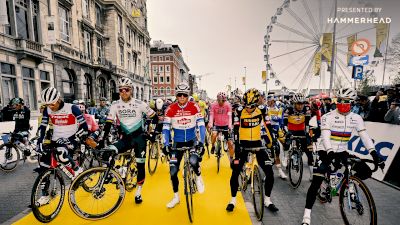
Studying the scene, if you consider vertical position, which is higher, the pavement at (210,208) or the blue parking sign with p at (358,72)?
the blue parking sign with p at (358,72)

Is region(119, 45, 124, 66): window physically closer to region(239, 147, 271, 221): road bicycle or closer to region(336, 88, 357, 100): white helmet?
region(239, 147, 271, 221): road bicycle

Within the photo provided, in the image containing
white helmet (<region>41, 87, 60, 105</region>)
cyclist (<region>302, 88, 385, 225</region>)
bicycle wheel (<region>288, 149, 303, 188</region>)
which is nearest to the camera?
cyclist (<region>302, 88, 385, 225</region>)

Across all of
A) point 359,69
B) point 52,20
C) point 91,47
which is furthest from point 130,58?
point 359,69

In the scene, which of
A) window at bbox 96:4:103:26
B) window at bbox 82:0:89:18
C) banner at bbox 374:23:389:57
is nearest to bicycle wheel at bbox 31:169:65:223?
window at bbox 82:0:89:18

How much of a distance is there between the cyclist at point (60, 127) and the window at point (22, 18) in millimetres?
14870

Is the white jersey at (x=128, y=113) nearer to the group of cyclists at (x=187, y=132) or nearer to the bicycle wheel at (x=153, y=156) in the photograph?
the group of cyclists at (x=187, y=132)

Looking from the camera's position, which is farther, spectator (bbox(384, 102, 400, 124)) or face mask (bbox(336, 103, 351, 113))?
spectator (bbox(384, 102, 400, 124))

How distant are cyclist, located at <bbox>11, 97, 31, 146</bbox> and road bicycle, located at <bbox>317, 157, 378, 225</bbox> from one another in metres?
9.10

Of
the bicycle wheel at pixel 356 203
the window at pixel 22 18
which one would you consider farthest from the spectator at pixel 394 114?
the window at pixel 22 18

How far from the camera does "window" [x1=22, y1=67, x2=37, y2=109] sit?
51.7 ft

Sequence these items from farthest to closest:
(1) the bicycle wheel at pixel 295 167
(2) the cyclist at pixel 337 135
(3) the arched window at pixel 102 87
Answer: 1. (3) the arched window at pixel 102 87
2. (1) the bicycle wheel at pixel 295 167
3. (2) the cyclist at pixel 337 135

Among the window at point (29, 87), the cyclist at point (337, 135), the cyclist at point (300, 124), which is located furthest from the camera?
the window at point (29, 87)

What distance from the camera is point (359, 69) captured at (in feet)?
44.7

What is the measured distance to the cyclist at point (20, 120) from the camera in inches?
291
